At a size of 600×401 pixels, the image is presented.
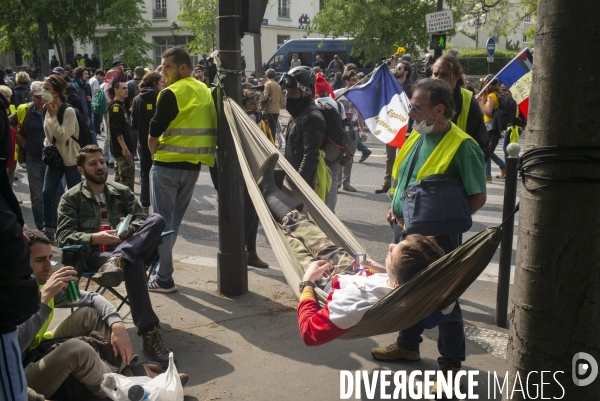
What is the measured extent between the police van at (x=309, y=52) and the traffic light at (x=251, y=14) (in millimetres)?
29472

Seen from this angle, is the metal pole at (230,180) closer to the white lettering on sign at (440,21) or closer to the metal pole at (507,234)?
the metal pole at (507,234)

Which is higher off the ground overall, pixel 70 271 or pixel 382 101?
pixel 382 101

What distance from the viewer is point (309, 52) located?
3478 cm

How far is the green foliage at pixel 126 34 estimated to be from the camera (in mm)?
37562

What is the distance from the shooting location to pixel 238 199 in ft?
17.7

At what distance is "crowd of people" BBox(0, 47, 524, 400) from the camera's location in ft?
10.6

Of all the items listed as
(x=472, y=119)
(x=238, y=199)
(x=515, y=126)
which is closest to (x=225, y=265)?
(x=238, y=199)

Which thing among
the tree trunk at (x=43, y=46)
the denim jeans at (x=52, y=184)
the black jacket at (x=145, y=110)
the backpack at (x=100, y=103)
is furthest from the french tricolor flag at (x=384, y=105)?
the tree trunk at (x=43, y=46)

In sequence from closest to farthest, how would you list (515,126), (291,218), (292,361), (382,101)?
1. (292,361)
2. (291,218)
3. (382,101)
4. (515,126)

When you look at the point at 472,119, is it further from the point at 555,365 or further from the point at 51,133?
the point at 51,133

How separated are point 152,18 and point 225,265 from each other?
50.2 meters

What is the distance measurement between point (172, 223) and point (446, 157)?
2.71 m

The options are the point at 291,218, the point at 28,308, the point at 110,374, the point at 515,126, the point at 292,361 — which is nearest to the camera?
the point at 28,308

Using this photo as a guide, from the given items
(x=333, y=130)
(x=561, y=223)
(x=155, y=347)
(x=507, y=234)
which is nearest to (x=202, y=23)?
(x=333, y=130)
